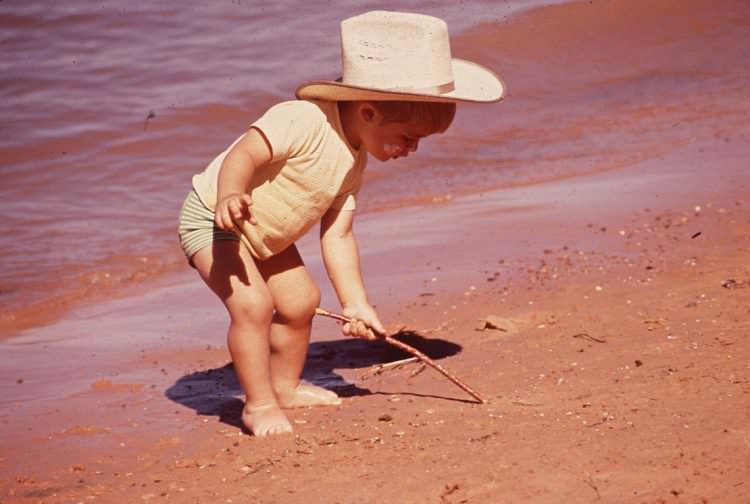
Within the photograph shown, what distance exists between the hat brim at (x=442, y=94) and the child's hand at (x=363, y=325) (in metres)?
0.70

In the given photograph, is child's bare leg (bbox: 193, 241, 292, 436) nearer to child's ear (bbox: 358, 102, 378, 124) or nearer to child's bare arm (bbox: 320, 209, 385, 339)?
child's bare arm (bbox: 320, 209, 385, 339)

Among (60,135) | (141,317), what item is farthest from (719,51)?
(141,317)

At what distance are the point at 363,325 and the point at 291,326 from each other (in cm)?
26

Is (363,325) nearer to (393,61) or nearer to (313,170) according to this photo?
(313,170)

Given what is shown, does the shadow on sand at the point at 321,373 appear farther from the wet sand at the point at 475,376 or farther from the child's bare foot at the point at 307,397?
the child's bare foot at the point at 307,397

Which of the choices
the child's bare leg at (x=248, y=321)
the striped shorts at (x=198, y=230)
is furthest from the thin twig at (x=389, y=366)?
the striped shorts at (x=198, y=230)

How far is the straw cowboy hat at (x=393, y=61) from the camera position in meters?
3.86

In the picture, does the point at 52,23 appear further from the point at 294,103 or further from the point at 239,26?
the point at 294,103

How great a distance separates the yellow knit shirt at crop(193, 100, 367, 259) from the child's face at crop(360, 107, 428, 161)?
0.09m

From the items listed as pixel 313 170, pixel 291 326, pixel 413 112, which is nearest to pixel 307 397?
pixel 291 326

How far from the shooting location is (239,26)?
37.2ft

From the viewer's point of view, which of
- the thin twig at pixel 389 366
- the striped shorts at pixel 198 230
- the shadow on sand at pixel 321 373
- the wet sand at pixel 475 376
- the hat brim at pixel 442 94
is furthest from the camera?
the thin twig at pixel 389 366

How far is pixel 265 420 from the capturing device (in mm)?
3934

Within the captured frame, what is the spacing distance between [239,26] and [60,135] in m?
2.72
